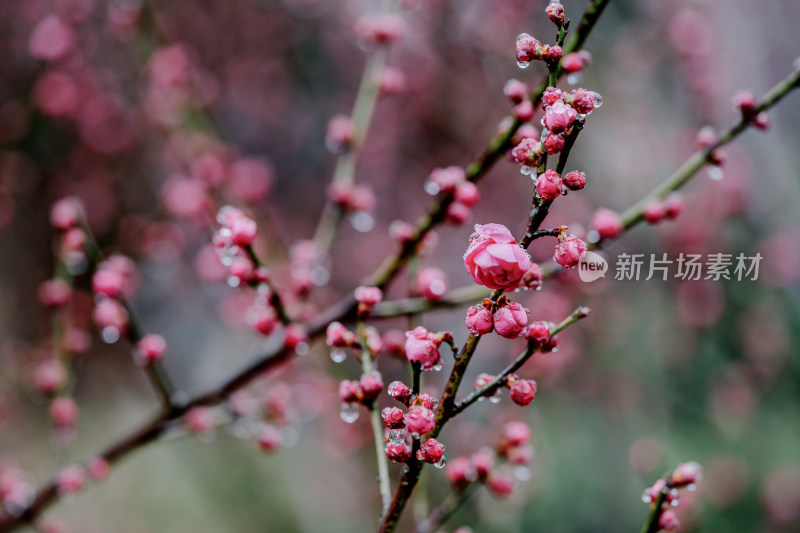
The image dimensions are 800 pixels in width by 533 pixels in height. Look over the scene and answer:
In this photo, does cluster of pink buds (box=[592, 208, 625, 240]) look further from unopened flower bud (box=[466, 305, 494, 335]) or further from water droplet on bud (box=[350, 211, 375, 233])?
water droplet on bud (box=[350, 211, 375, 233])

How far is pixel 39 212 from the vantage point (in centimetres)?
307

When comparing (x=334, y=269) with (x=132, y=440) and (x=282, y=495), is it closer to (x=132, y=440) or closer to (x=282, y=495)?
(x=282, y=495)

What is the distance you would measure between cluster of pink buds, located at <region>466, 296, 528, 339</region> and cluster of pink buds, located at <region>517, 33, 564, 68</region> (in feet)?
0.92

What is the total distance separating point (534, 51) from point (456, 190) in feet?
1.13

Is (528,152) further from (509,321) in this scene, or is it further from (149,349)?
(149,349)

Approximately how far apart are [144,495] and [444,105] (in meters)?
2.70

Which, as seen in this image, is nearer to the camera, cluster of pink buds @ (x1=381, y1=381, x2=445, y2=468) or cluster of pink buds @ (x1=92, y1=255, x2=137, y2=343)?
cluster of pink buds @ (x1=381, y1=381, x2=445, y2=468)

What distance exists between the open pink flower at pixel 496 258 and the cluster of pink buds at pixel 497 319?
0.03m

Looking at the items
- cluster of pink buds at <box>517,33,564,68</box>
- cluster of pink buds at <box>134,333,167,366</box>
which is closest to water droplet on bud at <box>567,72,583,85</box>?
cluster of pink buds at <box>517,33,564,68</box>

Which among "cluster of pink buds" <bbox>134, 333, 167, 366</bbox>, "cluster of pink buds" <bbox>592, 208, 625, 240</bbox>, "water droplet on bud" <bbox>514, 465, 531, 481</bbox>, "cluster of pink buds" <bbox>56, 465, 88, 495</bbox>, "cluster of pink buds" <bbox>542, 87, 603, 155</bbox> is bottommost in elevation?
"cluster of pink buds" <bbox>56, 465, 88, 495</bbox>

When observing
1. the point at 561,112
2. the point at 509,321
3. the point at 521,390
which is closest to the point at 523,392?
the point at 521,390

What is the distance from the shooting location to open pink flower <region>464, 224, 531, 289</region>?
1.93 feet

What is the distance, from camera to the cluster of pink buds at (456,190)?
1006mm

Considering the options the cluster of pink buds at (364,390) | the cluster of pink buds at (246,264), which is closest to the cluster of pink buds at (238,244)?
the cluster of pink buds at (246,264)
